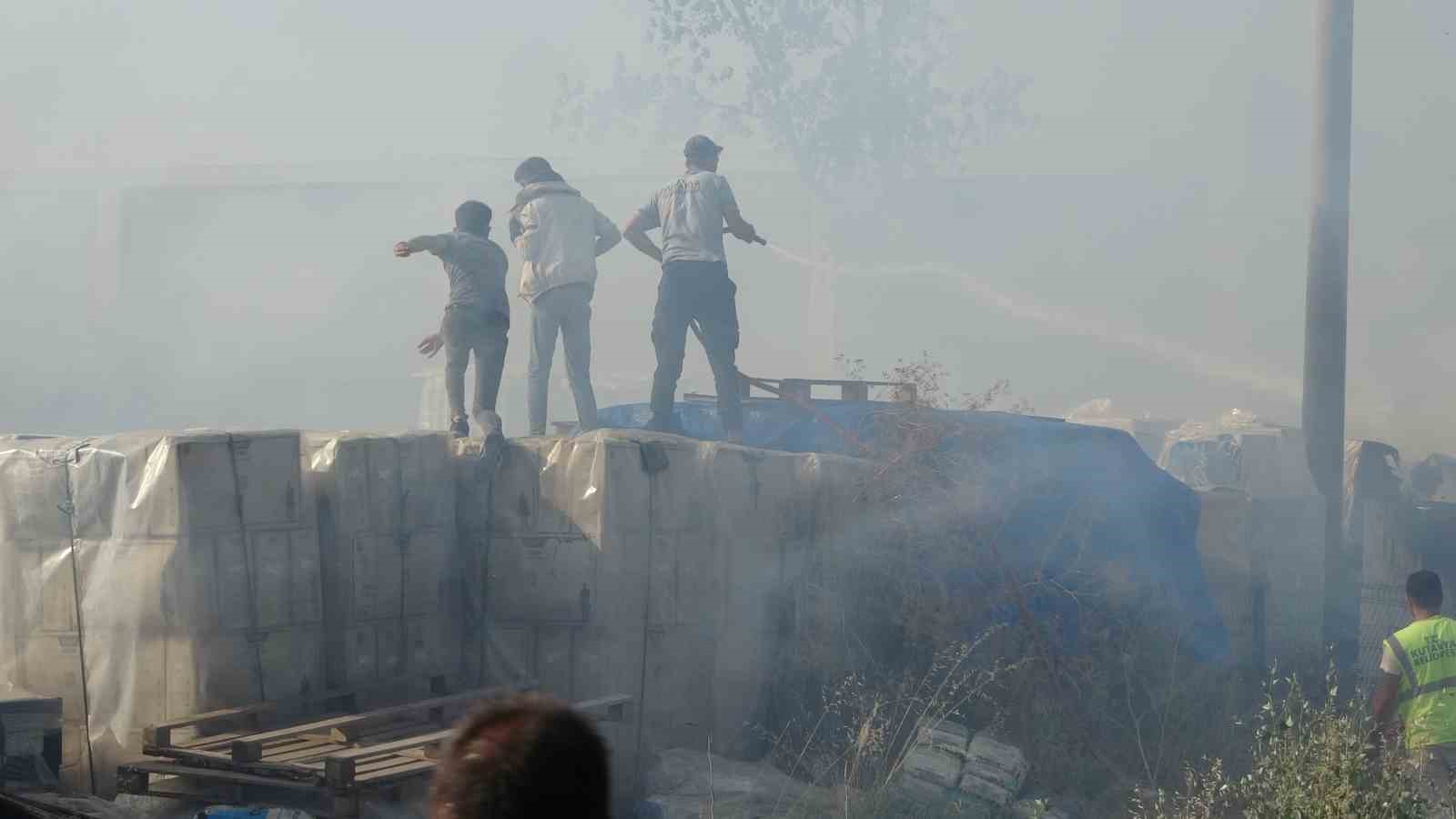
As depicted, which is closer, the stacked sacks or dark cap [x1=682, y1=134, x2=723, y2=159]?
the stacked sacks

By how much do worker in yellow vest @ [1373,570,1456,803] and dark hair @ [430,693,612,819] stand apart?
15.1 feet

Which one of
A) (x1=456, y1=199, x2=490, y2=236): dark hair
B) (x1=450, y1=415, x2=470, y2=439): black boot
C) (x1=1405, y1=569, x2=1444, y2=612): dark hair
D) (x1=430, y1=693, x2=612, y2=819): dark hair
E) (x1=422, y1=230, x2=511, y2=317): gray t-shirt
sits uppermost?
(x1=456, y1=199, x2=490, y2=236): dark hair

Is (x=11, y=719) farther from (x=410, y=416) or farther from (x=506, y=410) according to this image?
(x=410, y=416)

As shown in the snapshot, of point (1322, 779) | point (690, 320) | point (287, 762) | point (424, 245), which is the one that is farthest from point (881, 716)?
point (424, 245)

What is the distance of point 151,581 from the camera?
5414mm

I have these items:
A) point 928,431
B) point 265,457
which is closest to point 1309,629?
point 928,431

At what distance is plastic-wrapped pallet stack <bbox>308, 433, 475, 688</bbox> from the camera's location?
5.89m

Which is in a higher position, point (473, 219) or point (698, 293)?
point (473, 219)

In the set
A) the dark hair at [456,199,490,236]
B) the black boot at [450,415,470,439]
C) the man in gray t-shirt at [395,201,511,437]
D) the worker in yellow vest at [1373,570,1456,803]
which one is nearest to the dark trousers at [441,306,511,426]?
the man in gray t-shirt at [395,201,511,437]

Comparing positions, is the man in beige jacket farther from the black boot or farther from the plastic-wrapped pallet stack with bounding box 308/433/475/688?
the plastic-wrapped pallet stack with bounding box 308/433/475/688

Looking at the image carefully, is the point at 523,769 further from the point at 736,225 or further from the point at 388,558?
the point at 736,225

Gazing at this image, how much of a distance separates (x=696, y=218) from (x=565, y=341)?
41.7 inches

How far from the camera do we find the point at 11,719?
5.14 meters

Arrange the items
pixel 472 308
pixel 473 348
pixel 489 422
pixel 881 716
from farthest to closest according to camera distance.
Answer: pixel 473 348 < pixel 472 308 < pixel 489 422 < pixel 881 716
